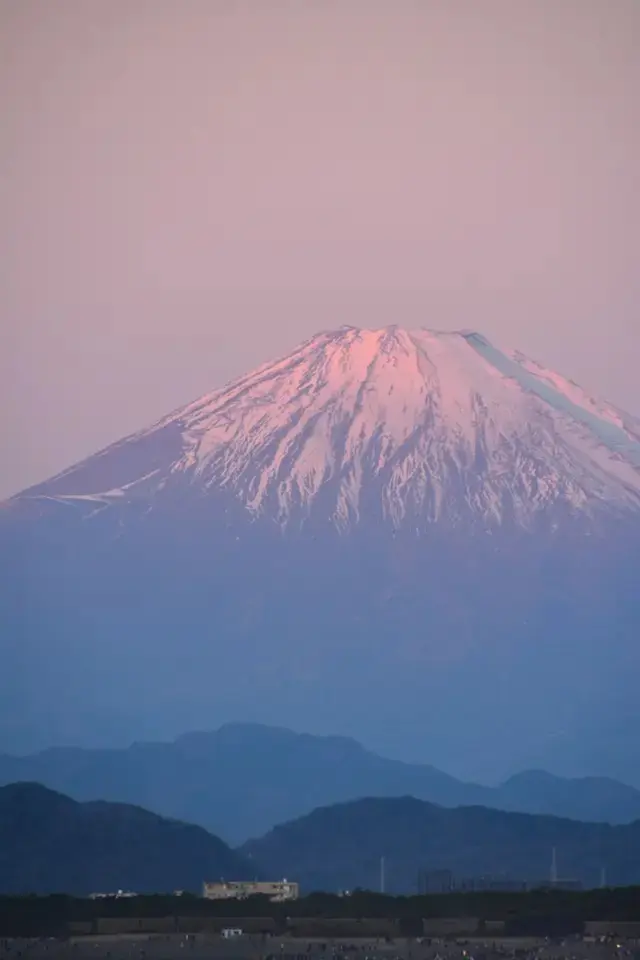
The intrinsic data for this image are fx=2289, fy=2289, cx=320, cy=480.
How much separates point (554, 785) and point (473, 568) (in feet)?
9.98

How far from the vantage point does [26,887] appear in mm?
25531

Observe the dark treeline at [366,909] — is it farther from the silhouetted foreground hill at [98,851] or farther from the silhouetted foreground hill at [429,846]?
the silhouetted foreground hill at [429,846]

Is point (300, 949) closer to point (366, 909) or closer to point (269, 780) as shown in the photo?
point (366, 909)

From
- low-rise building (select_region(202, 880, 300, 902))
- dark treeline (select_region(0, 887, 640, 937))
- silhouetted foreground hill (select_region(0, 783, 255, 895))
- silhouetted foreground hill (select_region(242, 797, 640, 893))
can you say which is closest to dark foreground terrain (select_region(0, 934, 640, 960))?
dark treeline (select_region(0, 887, 640, 937))

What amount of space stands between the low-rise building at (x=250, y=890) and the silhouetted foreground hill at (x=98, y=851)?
3.38 feet

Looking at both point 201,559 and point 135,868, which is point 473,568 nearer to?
point 201,559

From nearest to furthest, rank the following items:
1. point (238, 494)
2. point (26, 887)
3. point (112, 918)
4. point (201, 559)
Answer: point (112, 918)
point (26, 887)
point (201, 559)
point (238, 494)

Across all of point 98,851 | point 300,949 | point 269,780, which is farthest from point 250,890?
point 300,949

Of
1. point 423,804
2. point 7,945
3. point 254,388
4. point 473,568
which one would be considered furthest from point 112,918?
point 254,388

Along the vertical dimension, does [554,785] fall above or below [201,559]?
below

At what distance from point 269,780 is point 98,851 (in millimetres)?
2447

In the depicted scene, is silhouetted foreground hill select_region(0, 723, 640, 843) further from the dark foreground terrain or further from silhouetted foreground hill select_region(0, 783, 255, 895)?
the dark foreground terrain

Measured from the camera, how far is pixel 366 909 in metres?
22.0

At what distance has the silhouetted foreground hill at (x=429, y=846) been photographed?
26.3 meters
